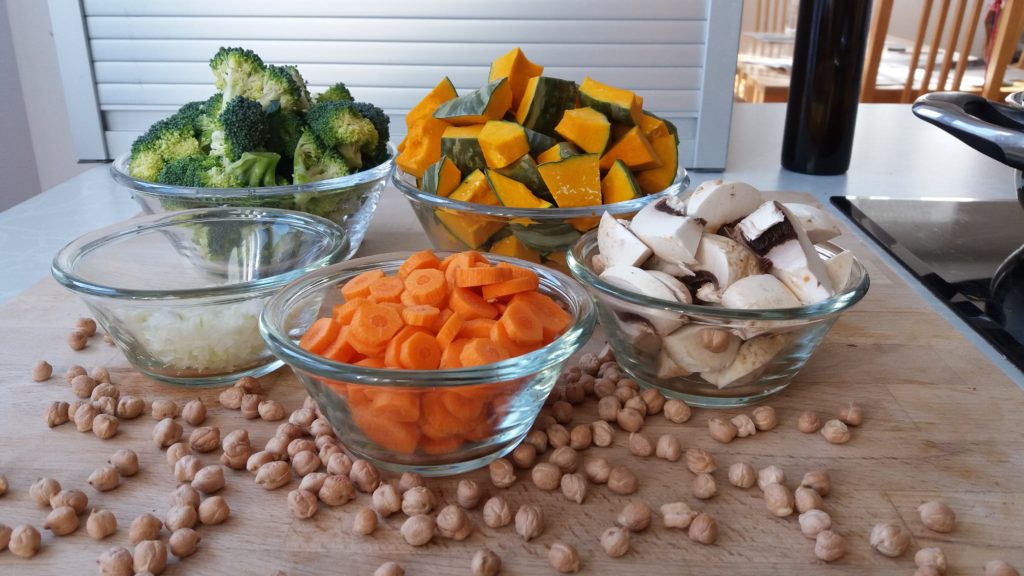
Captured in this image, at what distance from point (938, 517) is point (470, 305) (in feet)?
1.69

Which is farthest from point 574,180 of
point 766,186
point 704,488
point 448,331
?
point 766,186

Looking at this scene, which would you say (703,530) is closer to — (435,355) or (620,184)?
(435,355)

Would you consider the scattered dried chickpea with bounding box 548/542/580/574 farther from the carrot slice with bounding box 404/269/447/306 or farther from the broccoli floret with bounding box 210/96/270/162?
the broccoli floret with bounding box 210/96/270/162

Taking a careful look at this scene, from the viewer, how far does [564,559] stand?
2.51 ft

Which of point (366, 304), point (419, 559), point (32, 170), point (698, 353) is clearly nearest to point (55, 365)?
point (366, 304)

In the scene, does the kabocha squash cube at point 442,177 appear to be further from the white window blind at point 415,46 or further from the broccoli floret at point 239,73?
the white window blind at point 415,46

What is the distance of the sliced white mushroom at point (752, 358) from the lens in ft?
3.18

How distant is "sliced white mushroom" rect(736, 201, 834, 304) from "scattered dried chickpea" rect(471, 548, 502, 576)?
46cm

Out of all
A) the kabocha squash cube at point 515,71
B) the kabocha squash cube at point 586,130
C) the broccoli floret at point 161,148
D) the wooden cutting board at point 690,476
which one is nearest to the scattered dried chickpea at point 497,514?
the wooden cutting board at point 690,476

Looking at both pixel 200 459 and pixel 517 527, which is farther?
pixel 200 459

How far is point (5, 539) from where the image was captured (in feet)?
2.60

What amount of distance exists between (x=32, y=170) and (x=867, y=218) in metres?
2.76

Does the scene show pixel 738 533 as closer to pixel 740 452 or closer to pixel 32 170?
pixel 740 452

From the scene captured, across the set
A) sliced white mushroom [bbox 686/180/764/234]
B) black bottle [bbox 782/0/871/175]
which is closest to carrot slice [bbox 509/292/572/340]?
sliced white mushroom [bbox 686/180/764/234]
